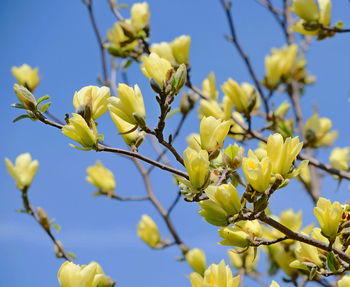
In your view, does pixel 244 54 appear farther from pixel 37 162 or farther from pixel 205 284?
pixel 205 284

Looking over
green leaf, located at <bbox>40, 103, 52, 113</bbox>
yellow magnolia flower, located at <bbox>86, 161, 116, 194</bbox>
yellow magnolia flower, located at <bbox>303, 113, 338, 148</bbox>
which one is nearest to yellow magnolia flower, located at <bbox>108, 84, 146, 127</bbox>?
green leaf, located at <bbox>40, 103, 52, 113</bbox>

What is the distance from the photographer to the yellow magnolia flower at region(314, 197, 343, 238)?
902 mm

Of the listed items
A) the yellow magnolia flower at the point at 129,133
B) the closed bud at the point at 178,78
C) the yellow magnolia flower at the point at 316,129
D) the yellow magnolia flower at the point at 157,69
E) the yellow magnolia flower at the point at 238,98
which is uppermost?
the yellow magnolia flower at the point at 316,129

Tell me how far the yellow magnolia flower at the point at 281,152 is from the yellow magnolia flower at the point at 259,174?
1.3 inches

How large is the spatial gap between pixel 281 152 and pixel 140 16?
1.29m

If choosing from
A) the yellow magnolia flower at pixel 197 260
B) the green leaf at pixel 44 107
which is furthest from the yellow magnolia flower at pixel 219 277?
the yellow magnolia flower at pixel 197 260

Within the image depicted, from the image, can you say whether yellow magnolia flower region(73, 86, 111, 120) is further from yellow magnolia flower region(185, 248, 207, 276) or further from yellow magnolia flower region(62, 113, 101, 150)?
yellow magnolia flower region(185, 248, 207, 276)

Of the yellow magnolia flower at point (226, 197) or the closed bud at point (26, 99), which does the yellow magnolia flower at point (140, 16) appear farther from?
the yellow magnolia flower at point (226, 197)

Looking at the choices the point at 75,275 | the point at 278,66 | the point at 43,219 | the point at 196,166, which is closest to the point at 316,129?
the point at 278,66

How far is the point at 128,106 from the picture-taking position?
0.98 m

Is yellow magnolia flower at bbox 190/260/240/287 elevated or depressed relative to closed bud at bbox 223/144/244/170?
depressed

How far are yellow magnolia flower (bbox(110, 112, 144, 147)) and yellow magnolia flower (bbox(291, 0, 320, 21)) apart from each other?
1.01 m

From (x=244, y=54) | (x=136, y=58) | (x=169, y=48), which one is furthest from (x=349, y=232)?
(x=244, y=54)

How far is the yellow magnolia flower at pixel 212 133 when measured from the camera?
0.94 m
